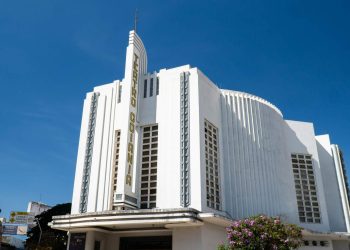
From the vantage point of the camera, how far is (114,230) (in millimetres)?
29625

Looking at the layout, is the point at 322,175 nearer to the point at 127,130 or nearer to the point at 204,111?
the point at 204,111

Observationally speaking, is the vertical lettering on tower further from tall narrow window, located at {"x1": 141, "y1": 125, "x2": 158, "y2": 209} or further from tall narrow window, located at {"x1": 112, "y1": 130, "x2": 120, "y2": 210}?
tall narrow window, located at {"x1": 112, "y1": 130, "x2": 120, "y2": 210}

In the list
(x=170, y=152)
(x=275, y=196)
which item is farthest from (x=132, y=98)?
(x=275, y=196)

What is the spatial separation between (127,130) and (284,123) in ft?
64.4

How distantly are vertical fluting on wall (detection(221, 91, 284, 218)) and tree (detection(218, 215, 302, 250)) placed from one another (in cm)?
714

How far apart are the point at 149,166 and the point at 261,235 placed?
10855 millimetres

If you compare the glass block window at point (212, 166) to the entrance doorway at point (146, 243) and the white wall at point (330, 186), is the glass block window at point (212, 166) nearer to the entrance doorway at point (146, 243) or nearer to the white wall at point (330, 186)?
the entrance doorway at point (146, 243)

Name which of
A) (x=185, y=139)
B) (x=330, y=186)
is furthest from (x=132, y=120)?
(x=330, y=186)

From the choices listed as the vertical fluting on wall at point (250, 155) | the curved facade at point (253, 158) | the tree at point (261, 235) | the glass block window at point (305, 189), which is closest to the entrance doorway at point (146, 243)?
the tree at point (261, 235)

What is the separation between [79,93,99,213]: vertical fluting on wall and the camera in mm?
30783

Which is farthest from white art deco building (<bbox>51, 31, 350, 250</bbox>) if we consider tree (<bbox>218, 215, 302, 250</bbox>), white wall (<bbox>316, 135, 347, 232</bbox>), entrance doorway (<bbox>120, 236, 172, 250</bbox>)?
white wall (<bbox>316, 135, 347, 232</bbox>)

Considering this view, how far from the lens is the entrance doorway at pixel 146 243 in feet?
91.2

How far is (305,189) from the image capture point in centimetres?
3931

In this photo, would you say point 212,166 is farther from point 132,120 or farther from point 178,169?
point 132,120
